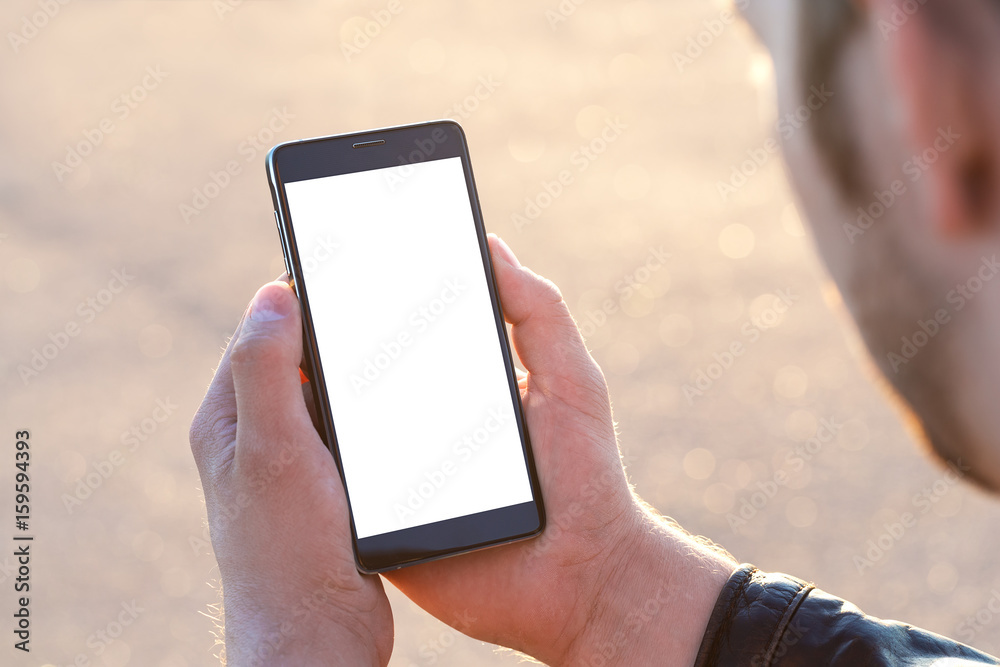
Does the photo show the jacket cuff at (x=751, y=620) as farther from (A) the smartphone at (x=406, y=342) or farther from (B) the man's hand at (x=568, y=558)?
(A) the smartphone at (x=406, y=342)

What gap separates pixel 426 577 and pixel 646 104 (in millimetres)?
4434

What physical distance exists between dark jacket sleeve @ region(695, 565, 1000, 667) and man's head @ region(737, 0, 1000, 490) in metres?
0.79

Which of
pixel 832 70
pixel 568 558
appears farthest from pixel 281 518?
pixel 832 70

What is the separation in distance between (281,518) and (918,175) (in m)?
1.30

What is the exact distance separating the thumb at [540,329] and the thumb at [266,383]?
1.46 feet

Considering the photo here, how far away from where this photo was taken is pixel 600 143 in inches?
206

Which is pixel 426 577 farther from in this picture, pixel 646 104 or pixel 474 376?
pixel 646 104

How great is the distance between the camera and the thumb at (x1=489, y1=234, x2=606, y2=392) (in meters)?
1.86

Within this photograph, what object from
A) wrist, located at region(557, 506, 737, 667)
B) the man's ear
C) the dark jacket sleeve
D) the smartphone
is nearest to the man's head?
the man's ear

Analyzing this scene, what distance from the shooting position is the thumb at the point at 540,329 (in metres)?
1.86

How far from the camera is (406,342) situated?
1837 millimetres

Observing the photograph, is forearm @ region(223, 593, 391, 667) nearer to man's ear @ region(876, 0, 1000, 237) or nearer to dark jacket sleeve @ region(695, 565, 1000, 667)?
dark jacket sleeve @ region(695, 565, 1000, 667)

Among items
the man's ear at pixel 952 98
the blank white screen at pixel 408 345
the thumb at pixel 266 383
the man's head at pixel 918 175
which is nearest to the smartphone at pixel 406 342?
the blank white screen at pixel 408 345

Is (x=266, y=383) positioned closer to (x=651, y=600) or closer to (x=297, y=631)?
(x=297, y=631)
